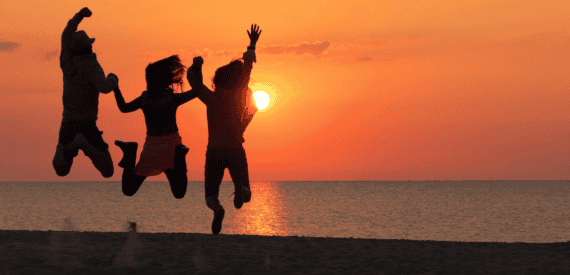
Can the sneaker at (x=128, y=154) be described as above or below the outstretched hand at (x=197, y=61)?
below

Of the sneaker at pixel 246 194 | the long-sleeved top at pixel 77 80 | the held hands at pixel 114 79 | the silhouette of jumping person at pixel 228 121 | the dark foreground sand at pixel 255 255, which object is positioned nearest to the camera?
the held hands at pixel 114 79

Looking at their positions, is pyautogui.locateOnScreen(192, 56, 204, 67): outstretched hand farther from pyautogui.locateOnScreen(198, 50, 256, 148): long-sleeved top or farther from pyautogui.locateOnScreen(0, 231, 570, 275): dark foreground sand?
pyautogui.locateOnScreen(0, 231, 570, 275): dark foreground sand

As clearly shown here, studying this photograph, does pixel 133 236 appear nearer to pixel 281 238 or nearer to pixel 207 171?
pixel 281 238

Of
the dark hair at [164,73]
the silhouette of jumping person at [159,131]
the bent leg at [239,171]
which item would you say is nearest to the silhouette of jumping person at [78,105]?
the silhouette of jumping person at [159,131]

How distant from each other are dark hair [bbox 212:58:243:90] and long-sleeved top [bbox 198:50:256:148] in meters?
0.06

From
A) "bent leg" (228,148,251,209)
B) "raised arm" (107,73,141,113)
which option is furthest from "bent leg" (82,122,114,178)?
"bent leg" (228,148,251,209)

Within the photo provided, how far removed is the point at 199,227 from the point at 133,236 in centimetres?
5000

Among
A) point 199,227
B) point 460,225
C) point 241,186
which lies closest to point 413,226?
point 460,225

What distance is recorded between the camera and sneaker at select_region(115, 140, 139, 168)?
30.1 ft

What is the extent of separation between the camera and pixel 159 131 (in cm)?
922

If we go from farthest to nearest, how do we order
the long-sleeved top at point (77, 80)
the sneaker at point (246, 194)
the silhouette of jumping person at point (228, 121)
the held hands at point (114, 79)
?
the sneaker at point (246, 194) → the silhouette of jumping person at point (228, 121) → the long-sleeved top at point (77, 80) → the held hands at point (114, 79)

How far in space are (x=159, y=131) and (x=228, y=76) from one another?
1262 mm

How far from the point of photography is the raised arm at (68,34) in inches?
360

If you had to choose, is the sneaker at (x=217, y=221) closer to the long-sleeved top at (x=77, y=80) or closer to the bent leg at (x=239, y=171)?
the bent leg at (x=239, y=171)
